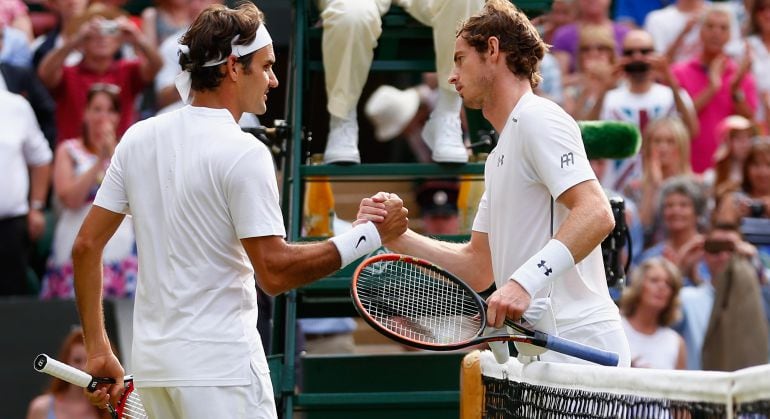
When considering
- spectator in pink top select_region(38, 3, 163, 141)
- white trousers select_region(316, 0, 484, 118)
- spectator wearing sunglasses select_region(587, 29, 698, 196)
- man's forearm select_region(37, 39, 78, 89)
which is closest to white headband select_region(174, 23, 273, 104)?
white trousers select_region(316, 0, 484, 118)

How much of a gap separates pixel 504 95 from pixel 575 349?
0.95 metres

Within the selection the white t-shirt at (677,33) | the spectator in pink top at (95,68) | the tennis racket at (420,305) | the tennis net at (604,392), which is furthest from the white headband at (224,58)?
the white t-shirt at (677,33)

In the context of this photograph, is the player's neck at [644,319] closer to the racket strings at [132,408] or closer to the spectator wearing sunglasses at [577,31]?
the spectator wearing sunglasses at [577,31]

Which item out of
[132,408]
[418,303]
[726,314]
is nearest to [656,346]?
[726,314]

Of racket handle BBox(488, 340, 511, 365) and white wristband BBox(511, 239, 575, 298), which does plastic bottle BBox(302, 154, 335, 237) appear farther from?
white wristband BBox(511, 239, 575, 298)

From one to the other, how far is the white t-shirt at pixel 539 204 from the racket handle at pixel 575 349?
0.21 meters

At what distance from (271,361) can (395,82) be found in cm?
547

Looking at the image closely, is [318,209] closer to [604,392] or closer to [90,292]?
[90,292]

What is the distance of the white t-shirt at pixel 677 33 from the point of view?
467 inches

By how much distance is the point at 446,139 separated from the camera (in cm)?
658

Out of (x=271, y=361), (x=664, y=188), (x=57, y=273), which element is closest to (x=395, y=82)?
(x=664, y=188)

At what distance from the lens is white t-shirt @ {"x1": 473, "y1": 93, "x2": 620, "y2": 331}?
15.2 feet

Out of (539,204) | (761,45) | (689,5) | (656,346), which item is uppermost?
(689,5)

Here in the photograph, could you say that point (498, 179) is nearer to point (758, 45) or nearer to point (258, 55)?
point (258, 55)
